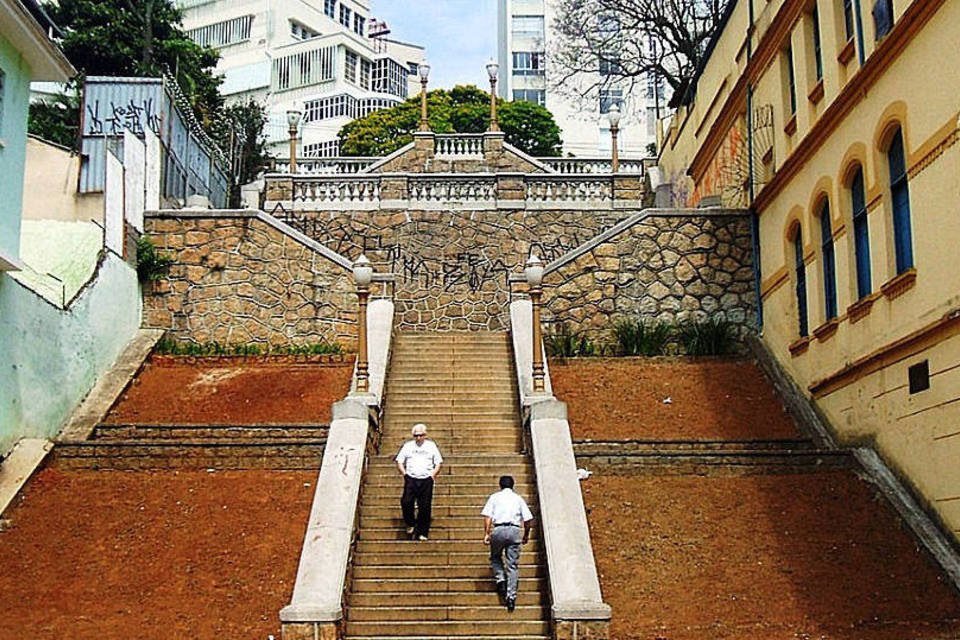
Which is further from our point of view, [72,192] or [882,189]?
[72,192]

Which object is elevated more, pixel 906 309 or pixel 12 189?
pixel 12 189

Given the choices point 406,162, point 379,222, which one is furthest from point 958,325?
point 406,162

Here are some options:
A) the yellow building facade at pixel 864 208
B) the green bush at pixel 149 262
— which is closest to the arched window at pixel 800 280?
the yellow building facade at pixel 864 208

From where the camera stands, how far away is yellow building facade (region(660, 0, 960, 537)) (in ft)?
40.9

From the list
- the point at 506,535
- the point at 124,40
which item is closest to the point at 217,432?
the point at 506,535

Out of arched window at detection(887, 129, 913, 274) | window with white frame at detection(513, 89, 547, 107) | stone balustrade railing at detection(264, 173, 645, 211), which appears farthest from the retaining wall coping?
window with white frame at detection(513, 89, 547, 107)

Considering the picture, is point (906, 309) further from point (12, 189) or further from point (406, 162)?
point (406, 162)

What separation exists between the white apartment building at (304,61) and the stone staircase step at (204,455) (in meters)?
56.2

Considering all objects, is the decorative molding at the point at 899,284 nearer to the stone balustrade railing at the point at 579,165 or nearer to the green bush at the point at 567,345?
the green bush at the point at 567,345

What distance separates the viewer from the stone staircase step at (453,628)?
10844mm

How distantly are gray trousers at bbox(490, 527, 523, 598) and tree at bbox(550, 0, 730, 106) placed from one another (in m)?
22.6

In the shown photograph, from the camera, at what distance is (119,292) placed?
20.8 metres

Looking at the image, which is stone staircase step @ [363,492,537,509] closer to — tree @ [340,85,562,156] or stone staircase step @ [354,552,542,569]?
stone staircase step @ [354,552,542,569]

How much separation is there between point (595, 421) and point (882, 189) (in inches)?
224
